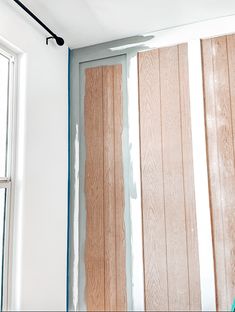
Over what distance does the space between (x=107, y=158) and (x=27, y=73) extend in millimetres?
826

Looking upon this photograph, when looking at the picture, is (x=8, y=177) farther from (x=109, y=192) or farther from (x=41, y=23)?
(x=41, y=23)

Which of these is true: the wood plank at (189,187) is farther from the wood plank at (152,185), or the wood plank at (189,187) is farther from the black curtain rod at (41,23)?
the black curtain rod at (41,23)

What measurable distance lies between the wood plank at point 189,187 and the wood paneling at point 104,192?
1.53 ft

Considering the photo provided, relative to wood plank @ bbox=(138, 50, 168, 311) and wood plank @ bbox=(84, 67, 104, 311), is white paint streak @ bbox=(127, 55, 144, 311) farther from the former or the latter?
wood plank @ bbox=(84, 67, 104, 311)

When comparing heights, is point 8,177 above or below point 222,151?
below

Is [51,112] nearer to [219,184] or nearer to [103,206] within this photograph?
[103,206]

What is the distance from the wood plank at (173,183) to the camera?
2.01 metres

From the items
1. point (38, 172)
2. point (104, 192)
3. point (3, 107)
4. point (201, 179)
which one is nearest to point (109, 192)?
point (104, 192)

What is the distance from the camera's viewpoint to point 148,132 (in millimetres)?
A: 2221

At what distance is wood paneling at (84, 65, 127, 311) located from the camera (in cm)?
219

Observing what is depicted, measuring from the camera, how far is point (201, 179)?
2029 mm

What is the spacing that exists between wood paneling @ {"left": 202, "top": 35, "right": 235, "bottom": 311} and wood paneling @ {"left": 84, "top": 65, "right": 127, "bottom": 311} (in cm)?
64

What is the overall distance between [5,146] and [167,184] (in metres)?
1.10

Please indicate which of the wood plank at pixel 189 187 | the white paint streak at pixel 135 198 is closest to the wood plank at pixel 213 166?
the wood plank at pixel 189 187
